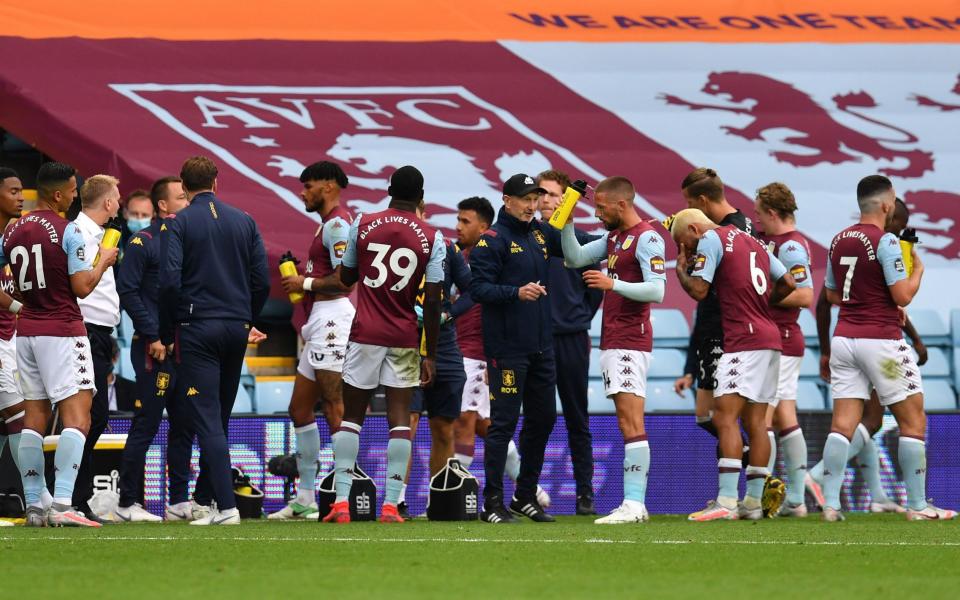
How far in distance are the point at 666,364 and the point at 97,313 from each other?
6.28 meters

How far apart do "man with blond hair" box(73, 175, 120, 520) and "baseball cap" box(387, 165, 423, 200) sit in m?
1.75

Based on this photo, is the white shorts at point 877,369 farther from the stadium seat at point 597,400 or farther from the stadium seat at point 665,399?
the stadium seat at point 597,400

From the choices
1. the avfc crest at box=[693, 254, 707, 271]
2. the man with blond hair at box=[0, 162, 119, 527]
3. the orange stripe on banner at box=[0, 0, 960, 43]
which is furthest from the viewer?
the orange stripe on banner at box=[0, 0, 960, 43]

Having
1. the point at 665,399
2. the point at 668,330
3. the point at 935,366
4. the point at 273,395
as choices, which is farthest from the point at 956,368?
the point at 273,395

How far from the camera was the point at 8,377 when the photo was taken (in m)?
9.45

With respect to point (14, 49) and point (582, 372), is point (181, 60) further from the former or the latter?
point (582, 372)

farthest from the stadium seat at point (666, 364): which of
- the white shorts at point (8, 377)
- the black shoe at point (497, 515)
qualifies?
the white shorts at point (8, 377)

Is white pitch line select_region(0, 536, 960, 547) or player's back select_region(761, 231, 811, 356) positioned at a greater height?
player's back select_region(761, 231, 811, 356)

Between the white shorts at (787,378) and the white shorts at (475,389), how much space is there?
212 centimetres

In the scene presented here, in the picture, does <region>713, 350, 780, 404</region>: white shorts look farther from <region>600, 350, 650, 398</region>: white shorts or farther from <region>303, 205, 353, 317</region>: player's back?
<region>303, 205, 353, 317</region>: player's back

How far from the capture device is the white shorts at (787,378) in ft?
34.2

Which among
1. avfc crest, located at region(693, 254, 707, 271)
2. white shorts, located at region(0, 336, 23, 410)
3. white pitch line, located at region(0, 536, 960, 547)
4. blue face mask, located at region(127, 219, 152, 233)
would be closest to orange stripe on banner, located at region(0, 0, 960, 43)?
blue face mask, located at region(127, 219, 152, 233)

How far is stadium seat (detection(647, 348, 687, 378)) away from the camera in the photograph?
1438cm

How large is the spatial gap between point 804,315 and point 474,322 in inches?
197
